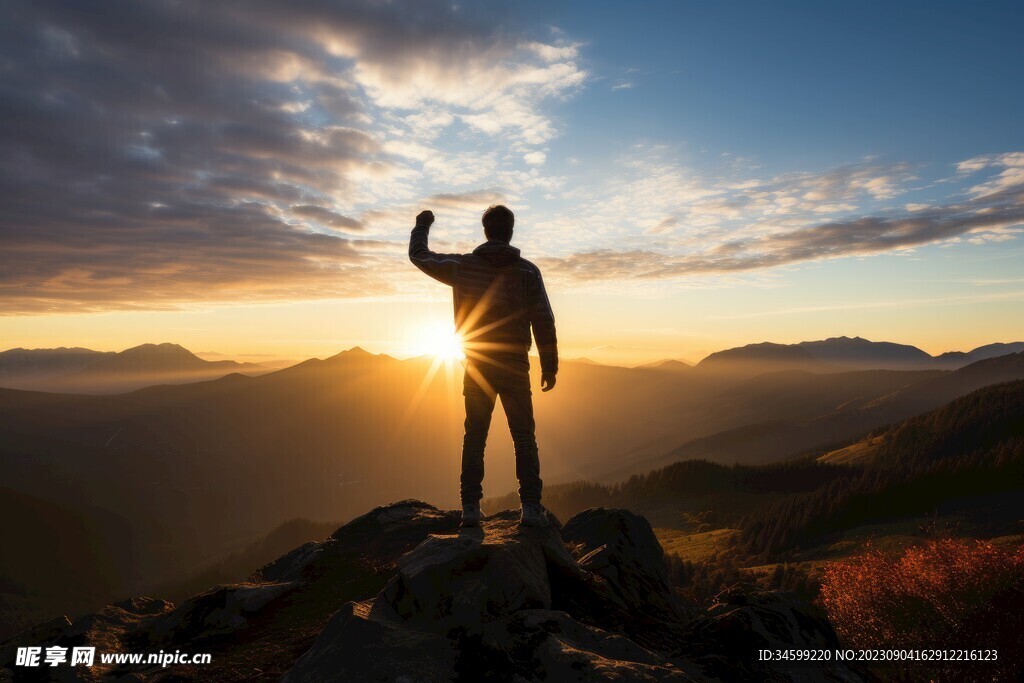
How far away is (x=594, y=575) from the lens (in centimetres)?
862

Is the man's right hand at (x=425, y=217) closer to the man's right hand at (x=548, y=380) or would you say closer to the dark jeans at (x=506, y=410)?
the dark jeans at (x=506, y=410)

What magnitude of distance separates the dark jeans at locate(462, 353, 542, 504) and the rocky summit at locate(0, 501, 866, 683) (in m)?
0.87

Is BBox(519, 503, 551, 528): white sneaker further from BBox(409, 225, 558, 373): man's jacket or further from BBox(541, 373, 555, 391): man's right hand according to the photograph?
BBox(409, 225, 558, 373): man's jacket

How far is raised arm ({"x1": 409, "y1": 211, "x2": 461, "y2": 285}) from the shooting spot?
8.35 meters

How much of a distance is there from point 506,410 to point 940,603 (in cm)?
4953

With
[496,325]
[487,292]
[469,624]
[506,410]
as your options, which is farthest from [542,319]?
[469,624]

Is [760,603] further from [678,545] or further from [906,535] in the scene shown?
[678,545]

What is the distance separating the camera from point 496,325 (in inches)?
332

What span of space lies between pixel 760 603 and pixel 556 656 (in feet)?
14.1

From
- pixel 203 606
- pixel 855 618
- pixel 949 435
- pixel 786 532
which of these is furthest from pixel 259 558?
pixel 949 435

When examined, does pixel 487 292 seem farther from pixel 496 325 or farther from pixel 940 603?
pixel 940 603

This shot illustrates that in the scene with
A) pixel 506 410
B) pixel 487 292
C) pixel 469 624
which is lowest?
pixel 469 624

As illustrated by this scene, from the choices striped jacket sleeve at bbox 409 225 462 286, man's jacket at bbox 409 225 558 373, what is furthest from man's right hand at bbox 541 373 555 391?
striped jacket sleeve at bbox 409 225 462 286

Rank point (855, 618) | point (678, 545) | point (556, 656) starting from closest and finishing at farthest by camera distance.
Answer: point (556, 656), point (855, 618), point (678, 545)
